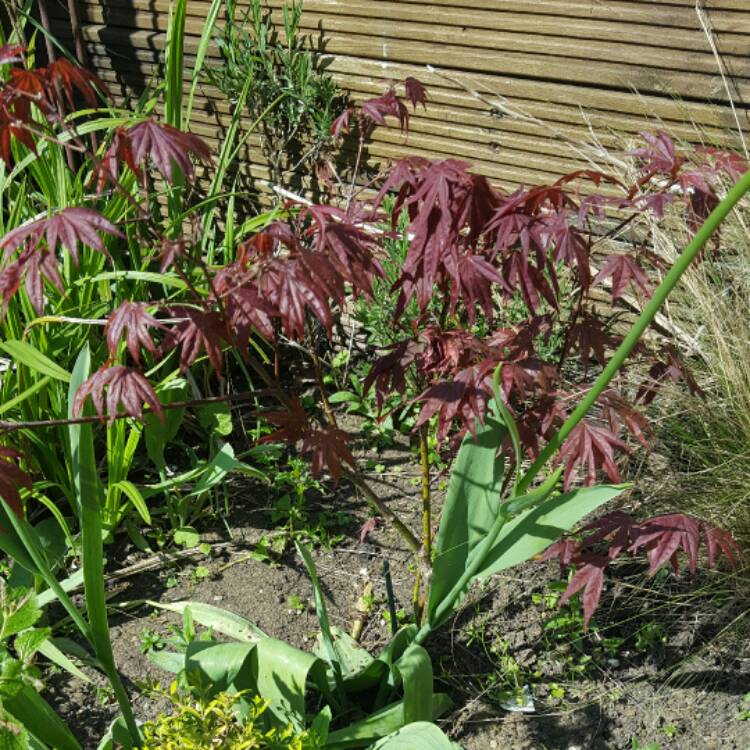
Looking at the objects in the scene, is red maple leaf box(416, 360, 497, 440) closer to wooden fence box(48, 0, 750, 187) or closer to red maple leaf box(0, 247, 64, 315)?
red maple leaf box(0, 247, 64, 315)

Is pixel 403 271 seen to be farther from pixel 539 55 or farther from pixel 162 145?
A: pixel 539 55

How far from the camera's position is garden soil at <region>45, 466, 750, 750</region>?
2342 mm

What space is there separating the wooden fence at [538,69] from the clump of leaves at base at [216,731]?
179 cm

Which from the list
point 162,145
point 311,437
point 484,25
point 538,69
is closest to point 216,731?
point 311,437

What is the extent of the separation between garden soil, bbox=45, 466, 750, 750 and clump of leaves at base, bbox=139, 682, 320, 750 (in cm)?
35

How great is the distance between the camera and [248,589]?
9.16 ft

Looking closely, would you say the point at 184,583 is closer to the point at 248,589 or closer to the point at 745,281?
the point at 248,589

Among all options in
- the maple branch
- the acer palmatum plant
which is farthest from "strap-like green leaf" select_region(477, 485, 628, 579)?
the maple branch

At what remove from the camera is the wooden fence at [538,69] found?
304cm

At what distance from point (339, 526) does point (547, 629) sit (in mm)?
739

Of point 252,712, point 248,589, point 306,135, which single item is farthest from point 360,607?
point 306,135

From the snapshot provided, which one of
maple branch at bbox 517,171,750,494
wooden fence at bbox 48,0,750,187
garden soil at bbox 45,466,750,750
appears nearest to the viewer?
maple branch at bbox 517,171,750,494

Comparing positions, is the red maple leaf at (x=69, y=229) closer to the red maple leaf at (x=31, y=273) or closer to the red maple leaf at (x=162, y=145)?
the red maple leaf at (x=31, y=273)

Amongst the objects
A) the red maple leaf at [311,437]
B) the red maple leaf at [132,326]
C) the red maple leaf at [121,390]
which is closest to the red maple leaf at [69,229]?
the red maple leaf at [132,326]
